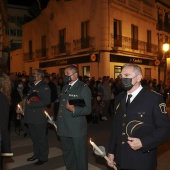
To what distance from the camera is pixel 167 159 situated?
6.24m

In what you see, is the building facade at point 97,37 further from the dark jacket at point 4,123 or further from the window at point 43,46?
the dark jacket at point 4,123

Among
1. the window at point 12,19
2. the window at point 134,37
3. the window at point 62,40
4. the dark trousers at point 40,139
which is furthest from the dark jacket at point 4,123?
the window at point 12,19

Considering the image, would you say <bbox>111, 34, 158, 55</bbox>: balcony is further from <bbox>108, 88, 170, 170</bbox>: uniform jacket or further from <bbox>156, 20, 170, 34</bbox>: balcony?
<bbox>108, 88, 170, 170</bbox>: uniform jacket

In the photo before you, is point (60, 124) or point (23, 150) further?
point (23, 150)

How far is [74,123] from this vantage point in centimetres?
462

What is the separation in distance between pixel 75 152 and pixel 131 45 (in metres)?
20.0

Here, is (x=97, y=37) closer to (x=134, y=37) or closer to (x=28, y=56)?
(x=134, y=37)

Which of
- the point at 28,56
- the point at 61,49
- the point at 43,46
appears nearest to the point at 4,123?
the point at 61,49

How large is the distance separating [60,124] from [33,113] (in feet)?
4.22

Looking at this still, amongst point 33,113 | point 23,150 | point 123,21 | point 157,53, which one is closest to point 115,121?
point 33,113

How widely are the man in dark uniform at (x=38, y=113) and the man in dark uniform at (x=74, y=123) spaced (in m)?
1.02

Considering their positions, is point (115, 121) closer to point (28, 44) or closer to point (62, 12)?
point (62, 12)

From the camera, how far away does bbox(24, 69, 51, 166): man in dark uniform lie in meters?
5.74

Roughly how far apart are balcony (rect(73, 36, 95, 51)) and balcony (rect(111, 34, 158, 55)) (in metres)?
1.68
